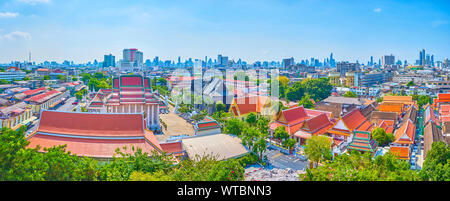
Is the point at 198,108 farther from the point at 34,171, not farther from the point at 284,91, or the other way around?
the point at 34,171

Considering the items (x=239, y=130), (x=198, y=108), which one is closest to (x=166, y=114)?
(x=198, y=108)

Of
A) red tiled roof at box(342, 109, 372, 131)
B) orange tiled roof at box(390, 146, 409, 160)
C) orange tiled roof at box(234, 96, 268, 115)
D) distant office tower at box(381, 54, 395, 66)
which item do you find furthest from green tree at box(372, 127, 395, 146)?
distant office tower at box(381, 54, 395, 66)

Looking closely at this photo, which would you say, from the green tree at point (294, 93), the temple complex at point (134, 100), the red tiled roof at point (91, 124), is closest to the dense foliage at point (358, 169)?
the red tiled roof at point (91, 124)

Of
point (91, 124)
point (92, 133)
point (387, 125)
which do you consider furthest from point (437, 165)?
point (91, 124)

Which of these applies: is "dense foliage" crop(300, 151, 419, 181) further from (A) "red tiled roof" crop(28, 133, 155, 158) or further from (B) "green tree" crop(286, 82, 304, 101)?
(B) "green tree" crop(286, 82, 304, 101)

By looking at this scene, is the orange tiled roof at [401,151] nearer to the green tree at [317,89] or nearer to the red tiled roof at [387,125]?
the red tiled roof at [387,125]

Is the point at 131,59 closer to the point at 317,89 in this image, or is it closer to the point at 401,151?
the point at 317,89
